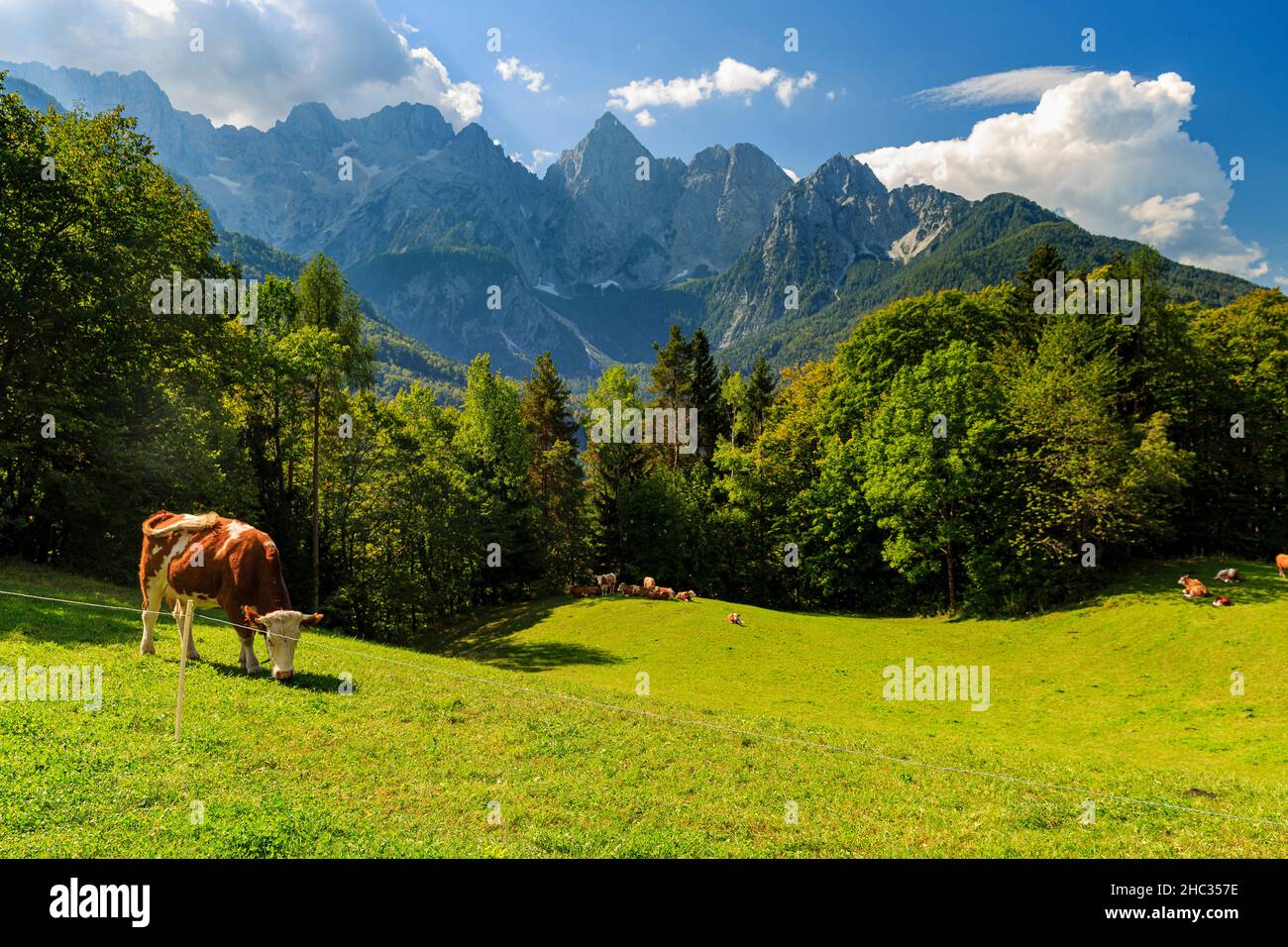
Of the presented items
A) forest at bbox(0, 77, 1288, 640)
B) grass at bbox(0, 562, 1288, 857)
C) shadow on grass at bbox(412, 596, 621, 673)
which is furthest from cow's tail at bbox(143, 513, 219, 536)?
shadow on grass at bbox(412, 596, 621, 673)

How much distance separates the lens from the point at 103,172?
2662cm

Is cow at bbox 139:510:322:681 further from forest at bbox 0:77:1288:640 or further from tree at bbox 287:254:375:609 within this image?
tree at bbox 287:254:375:609

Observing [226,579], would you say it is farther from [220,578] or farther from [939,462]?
[939,462]

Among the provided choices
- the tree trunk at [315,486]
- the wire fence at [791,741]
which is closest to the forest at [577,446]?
the tree trunk at [315,486]

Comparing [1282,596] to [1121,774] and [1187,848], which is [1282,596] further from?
[1187,848]

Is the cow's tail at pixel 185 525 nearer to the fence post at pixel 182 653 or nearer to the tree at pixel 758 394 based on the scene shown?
the fence post at pixel 182 653

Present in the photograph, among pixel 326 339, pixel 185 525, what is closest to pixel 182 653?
pixel 185 525

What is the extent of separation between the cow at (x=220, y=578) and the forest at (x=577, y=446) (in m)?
15.9

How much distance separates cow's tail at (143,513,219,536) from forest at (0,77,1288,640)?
15458 mm

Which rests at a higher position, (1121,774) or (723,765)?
(723,765)

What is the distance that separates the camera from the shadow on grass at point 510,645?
3152cm

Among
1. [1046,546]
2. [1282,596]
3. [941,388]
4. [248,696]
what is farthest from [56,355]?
[1282,596]

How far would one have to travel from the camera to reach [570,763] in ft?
37.6
